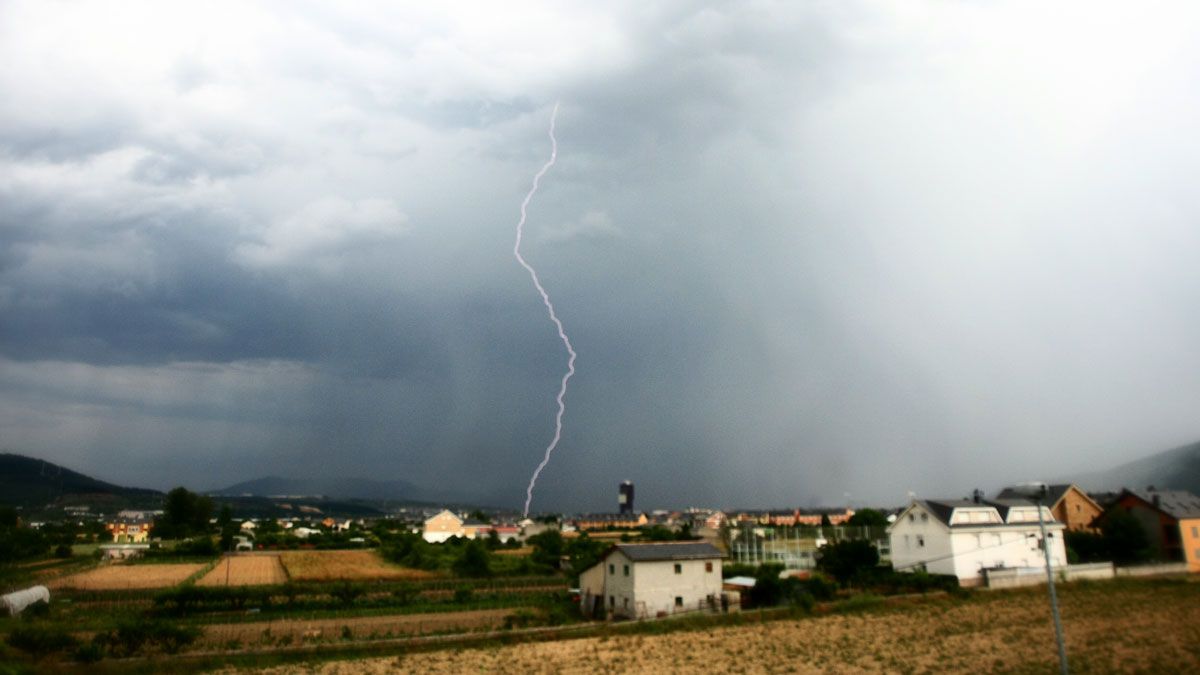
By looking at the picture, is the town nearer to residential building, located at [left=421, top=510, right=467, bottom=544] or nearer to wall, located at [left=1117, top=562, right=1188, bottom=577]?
wall, located at [left=1117, top=562, right=1188, bottom=577]

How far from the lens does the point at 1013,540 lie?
45844 millimetres

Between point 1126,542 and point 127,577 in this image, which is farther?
point 127,577

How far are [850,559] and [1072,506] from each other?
3082 centimetres

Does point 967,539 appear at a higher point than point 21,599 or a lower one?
higher

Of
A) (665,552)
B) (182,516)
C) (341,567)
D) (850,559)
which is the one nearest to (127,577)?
(341,567)

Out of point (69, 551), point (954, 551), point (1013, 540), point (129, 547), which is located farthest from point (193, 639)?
point (129, 547)

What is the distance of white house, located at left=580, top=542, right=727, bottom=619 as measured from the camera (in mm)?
34719

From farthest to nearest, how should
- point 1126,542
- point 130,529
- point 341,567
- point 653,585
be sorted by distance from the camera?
point 130,529 → point 341,567 → point 1126,542 → point 653,585

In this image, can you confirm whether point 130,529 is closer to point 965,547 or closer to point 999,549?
point 965,547

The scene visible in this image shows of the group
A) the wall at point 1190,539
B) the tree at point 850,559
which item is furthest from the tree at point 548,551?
the wall at point 1190,539

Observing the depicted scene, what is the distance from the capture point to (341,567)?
62156mm

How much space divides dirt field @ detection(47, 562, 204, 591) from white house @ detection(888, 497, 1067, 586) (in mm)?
48511

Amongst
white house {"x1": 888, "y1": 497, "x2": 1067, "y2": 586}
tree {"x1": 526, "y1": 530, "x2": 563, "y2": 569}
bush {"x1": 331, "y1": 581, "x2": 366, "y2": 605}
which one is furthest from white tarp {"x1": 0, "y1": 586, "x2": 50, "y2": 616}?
white house {"x1": 888, "y1": 497, "x2": 1067, "y2": 586}

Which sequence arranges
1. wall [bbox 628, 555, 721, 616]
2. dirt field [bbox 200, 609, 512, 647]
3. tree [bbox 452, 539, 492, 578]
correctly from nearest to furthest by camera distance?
dirt field [bbox 200, 609, 512, 647]
wall [bbox 628, 555, 721, 616]
tree [bbox 452, 539, 492, 578]
